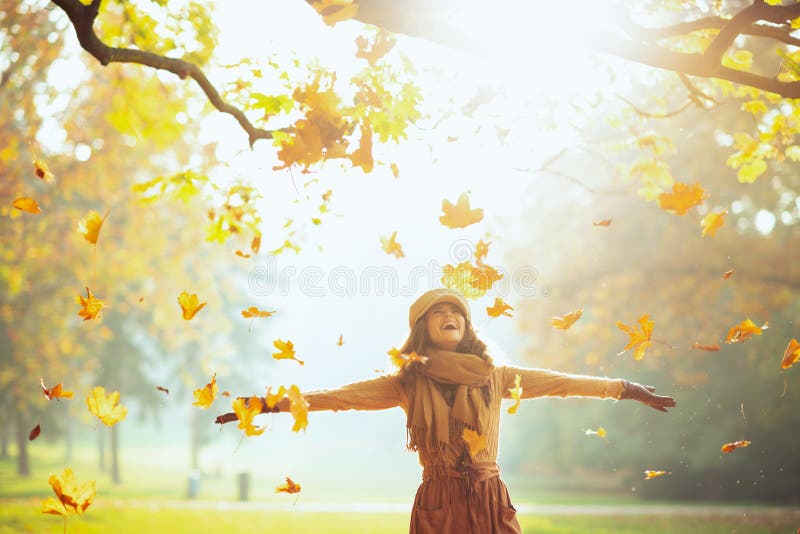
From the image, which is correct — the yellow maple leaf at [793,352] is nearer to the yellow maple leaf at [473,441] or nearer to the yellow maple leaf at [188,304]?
the yellow maple leaf at [473,441]

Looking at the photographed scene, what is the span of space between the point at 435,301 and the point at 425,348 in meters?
0.26

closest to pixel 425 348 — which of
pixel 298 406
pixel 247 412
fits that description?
pixel 298 406

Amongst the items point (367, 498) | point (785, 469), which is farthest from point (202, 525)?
point (785, 469)

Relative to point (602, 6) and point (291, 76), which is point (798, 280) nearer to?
point (602, 6)

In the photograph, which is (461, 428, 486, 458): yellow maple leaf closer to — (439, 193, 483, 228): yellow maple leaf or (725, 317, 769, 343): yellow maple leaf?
(439, 193, 483, 228): yellow maple leaf

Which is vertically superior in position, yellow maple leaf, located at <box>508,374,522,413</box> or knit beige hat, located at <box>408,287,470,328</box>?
knit beige hat, located at <box>408,287,470,328</box>

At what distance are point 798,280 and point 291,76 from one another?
11165 millimetres

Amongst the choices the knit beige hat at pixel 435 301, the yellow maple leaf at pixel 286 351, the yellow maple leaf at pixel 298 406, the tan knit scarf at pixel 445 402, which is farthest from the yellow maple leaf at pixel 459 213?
the yellow maple leaf at pixel 298 406

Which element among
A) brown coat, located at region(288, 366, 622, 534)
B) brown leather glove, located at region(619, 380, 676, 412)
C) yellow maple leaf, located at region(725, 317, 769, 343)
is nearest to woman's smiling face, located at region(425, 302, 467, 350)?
brown coat, located at region(288, 366, 622, 534)

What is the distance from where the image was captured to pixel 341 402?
13.7 feet

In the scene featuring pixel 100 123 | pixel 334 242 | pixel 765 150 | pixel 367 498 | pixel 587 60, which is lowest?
pixel 367 498

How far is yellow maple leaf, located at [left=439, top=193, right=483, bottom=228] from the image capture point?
452cm

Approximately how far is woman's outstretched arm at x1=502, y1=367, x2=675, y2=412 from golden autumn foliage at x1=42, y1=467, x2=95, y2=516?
222cm

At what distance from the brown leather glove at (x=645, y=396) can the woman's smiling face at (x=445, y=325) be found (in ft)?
3.01
